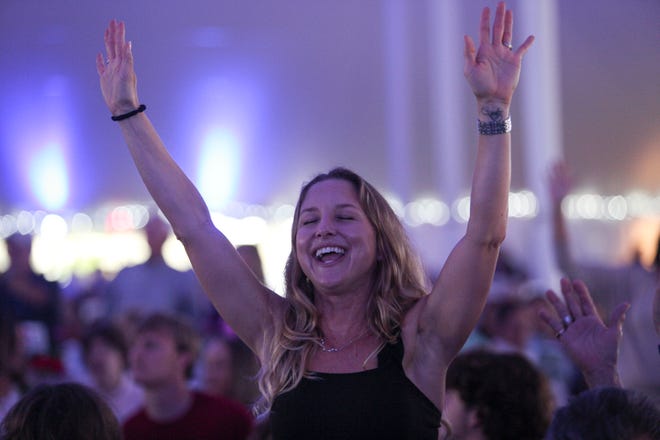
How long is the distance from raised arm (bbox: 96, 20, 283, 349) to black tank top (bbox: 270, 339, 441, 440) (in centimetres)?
26

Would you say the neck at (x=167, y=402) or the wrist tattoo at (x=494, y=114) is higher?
the wrist tattoo at (x=494, y=114)

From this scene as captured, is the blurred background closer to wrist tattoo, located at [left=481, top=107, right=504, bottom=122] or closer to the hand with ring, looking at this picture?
the hand with ring

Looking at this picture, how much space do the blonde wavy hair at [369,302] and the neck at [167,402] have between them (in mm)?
1736

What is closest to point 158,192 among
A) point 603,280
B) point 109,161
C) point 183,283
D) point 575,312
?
point 575,312

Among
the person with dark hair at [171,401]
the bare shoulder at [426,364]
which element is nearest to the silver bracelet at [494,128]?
the bare shoulder at [426,364]

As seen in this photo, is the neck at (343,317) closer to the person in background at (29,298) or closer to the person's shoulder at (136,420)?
the person's shoulder at (136,420)

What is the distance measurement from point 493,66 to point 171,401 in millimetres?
2390

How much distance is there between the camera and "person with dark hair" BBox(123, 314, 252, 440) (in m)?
4.14

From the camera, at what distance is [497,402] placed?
2.94 m

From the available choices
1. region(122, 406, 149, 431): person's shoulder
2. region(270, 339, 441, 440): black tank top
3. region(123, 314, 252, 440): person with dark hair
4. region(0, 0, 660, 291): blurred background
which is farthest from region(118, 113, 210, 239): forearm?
region(0, 0, 660, 291): blurred background

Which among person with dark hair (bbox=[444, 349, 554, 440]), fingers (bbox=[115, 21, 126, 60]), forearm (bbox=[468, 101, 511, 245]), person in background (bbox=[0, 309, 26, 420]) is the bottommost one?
person in background (bbox=[0, 309, 26, 420])

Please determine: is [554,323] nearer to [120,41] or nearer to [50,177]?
[120,41]

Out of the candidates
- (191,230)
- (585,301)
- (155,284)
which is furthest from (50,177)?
(585,301)

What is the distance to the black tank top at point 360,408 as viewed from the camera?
7.34 ft
